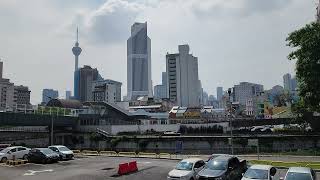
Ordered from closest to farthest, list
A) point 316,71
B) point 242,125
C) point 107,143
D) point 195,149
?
point 316,71
point 195,149
point 107,143
point 242,125

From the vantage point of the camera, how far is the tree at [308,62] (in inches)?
1967

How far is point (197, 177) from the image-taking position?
27.4 m

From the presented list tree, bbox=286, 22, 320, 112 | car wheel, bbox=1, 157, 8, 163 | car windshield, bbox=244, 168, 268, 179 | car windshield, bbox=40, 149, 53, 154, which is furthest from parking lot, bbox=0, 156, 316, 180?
tree, bbox=286, 22, 320, 112

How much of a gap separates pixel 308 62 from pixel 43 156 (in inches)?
1280

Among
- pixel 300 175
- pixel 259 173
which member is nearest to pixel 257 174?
pixel 259 173

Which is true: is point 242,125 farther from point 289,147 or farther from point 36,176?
point 36,176

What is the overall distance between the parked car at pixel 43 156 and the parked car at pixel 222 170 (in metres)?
23.2

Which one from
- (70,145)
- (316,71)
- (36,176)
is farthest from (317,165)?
(70,145)

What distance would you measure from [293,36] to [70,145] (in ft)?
203

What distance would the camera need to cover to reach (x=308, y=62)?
166 feet

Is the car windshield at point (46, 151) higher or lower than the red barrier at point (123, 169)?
higher

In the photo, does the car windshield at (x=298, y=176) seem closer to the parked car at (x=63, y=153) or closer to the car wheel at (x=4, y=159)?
the parked car at (x=63, y=153)

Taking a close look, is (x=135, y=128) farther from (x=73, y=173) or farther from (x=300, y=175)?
(x=300, y=175)

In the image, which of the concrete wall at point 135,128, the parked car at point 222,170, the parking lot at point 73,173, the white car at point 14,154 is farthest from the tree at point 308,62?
the concrete wall at point 135,128
